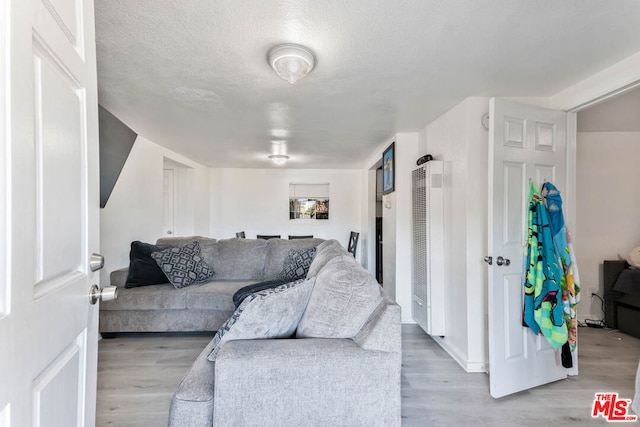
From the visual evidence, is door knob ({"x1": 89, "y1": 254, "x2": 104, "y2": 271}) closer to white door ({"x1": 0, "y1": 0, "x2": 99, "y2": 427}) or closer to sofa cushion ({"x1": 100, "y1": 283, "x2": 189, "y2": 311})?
white door ({"x1": 0, "y1": 0, "x2": 99, "y2": 427})

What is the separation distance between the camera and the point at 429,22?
1.50m

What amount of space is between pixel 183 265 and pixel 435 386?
267cm

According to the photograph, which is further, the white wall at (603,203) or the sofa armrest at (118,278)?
the white wall at (603,203)

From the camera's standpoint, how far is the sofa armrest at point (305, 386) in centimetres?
130

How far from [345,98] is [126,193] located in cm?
268

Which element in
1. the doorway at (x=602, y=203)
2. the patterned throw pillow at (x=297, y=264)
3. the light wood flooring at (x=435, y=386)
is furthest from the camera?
the doorway at (x=602, y=203)

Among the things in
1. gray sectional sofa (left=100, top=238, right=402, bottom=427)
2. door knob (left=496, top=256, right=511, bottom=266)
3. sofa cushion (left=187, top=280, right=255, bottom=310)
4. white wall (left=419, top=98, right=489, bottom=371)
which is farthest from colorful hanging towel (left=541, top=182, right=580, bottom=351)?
sofa cushion (left=187, top=280, right=255, bottom=310)

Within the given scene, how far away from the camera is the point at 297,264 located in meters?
3.35

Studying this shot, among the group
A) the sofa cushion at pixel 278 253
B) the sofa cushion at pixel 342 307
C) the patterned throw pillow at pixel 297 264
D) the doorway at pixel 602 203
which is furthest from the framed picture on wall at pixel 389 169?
the sofa cushion at pixel 342 307

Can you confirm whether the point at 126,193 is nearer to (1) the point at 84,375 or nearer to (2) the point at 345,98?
(2) the point at 345,98

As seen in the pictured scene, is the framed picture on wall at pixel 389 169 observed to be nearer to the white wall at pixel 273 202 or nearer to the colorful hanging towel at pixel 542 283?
the colorful hanging towel at pixel 542 283

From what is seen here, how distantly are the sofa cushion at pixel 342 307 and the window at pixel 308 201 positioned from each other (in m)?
4.88

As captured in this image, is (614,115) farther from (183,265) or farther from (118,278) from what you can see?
→ (118,278)

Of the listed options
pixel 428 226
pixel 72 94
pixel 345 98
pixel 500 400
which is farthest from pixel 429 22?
pixel 500 400
